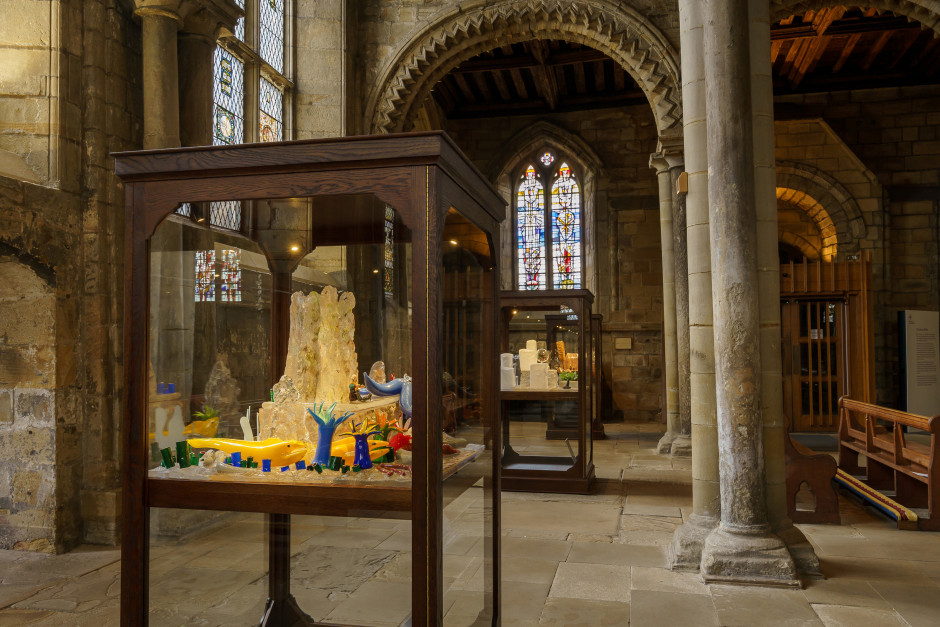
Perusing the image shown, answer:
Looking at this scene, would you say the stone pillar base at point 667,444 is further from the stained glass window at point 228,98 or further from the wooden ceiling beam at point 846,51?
the wooden ceiling beam at point 846,51

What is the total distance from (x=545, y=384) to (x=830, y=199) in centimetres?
763

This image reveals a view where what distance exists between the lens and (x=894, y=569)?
167 inches

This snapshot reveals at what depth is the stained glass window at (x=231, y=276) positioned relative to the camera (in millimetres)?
2473

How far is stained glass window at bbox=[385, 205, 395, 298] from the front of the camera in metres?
2.21

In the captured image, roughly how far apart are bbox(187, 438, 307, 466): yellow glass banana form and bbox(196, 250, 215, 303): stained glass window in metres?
0.47

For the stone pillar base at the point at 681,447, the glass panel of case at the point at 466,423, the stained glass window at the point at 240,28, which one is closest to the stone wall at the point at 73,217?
the stained glass window at the point at 240,28

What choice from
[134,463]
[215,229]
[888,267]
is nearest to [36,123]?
[215,229]

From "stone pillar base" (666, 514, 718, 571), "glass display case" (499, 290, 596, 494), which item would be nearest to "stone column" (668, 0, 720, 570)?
"stone pillar base" (666, 514, 718, 571)

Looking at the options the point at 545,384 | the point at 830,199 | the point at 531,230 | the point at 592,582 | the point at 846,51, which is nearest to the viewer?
the point at 592,582

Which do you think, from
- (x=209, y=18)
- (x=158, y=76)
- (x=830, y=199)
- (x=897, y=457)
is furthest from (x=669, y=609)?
(x=830, y=199)

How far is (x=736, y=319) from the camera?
4027 millimetres

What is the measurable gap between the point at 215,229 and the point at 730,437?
298 cm

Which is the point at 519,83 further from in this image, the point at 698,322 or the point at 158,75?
the point at 698,322

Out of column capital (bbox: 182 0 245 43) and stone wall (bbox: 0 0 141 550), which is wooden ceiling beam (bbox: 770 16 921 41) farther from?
stone wall (bbox: 0 0 141 550)
